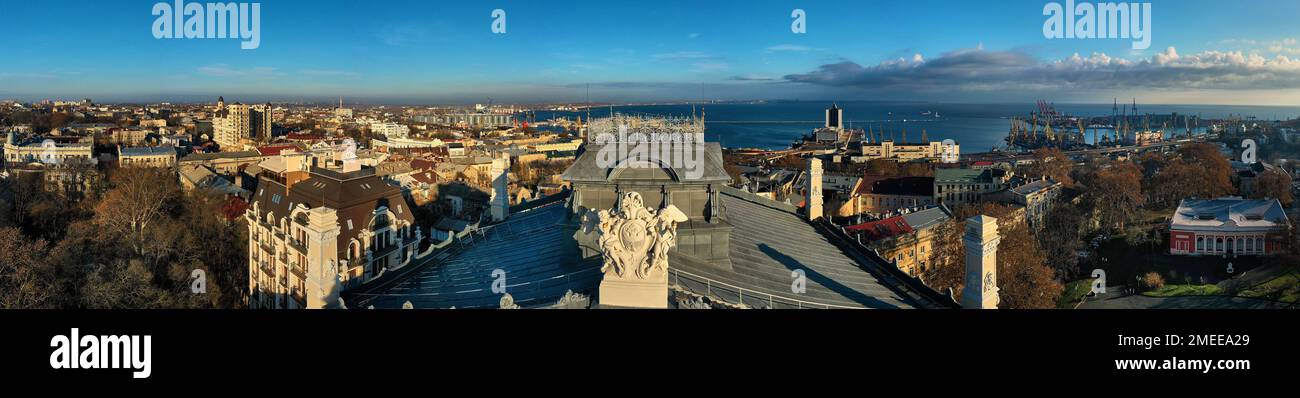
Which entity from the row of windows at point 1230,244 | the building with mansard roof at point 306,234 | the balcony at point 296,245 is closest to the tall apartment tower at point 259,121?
the building with mansard roof at point 306,234

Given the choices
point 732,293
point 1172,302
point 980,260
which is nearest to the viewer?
point 980,260

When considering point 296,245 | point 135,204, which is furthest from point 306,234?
point 135,204

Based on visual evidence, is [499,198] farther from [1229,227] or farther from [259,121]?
[259,121]

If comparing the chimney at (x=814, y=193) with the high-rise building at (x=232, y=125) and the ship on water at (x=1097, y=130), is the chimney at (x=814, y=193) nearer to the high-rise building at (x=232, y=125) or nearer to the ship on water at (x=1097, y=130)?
the ship on water at (x=1097, y=130)

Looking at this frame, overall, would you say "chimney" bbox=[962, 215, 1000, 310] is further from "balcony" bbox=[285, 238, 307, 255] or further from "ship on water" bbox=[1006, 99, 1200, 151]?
"ship on water" bbox=[1006, 99, 1200, 151]
